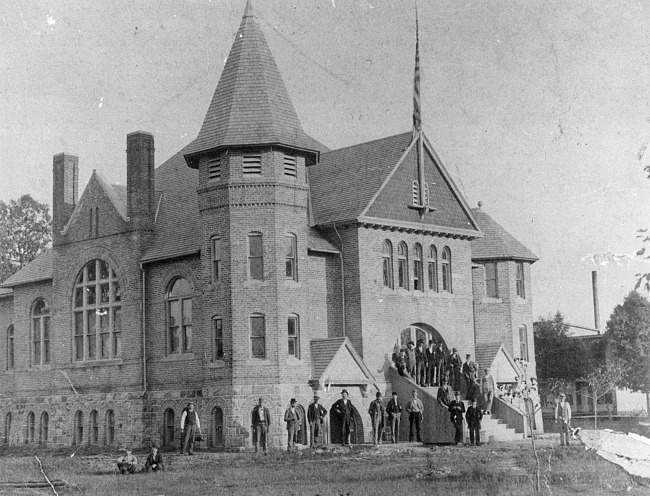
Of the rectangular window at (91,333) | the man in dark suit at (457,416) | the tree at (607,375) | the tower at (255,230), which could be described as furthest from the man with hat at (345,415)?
the tree at (607,375)

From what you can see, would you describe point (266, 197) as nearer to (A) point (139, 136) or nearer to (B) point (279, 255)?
(B) point (279, 255)

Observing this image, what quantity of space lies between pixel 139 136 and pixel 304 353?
10545 mm

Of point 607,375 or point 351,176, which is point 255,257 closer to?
point 351,176

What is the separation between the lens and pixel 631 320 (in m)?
65.4

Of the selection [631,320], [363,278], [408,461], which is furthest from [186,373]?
[631,320]

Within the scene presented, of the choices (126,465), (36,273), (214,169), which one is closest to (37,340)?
(36,273)

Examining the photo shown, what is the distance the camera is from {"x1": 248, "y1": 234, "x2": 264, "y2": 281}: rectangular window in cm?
3375

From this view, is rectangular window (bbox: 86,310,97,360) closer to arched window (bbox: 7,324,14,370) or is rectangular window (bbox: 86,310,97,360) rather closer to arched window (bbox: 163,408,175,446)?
arched window (bbox: 163,408,175,446)

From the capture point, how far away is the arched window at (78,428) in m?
39.5

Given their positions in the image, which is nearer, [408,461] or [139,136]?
[408,461]

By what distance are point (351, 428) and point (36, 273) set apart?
54.2 ft

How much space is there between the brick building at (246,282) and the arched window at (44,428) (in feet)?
0.28

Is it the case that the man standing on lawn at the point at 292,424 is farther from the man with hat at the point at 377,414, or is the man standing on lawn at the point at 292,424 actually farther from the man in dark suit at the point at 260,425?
the man with hat at the point at 377,414

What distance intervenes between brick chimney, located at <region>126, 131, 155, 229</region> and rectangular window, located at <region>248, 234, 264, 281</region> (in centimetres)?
655
